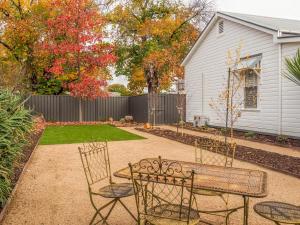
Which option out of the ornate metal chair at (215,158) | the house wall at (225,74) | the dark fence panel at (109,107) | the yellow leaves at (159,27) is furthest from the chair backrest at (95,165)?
the yellow leaves at (159,27)

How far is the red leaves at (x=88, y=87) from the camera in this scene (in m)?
20.6

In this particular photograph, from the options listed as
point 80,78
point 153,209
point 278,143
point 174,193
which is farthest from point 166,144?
point 80,78

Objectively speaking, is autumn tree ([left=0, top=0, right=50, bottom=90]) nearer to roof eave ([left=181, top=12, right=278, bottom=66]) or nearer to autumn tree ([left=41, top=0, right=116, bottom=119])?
autumn tree ([left=41, top=0, right=116, bottom=119])

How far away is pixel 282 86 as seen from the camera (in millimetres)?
11875

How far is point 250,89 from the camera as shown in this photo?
1376cm

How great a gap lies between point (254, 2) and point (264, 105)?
21.4 metres

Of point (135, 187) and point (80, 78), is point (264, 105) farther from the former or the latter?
point (80, 78)

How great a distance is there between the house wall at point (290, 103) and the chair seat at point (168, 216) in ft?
29.2

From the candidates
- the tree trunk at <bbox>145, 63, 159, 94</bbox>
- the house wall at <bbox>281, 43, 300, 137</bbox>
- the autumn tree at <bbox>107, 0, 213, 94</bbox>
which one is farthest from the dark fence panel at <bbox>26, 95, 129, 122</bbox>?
the house wall at <bbox>281, 43, 300, 137</bbox>

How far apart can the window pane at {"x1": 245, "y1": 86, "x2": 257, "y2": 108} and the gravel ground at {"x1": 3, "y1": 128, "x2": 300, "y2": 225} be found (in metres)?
4.80

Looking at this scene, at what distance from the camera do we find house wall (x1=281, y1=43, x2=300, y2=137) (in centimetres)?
1123

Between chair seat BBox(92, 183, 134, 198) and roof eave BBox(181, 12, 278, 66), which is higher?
roof eave BBox(181, 12, 278, 66)

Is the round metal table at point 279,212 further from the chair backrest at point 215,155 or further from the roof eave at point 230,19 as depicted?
the roof eave at point 230,19

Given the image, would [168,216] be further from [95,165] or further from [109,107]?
[109,107]
